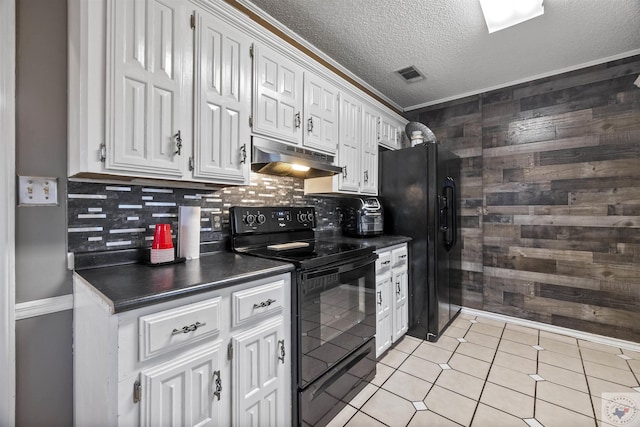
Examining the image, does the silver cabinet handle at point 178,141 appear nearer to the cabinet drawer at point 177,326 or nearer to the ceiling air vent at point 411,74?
the cabinet drawer at point 177,326

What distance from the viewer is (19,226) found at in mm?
1198

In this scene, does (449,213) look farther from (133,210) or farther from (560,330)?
(133,210)

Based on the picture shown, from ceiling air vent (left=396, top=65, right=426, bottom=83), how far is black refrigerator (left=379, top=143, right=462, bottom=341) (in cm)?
71

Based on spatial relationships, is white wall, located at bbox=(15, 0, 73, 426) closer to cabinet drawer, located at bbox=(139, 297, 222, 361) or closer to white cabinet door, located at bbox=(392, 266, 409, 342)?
cabinet drawer, located at bbox=(139, 297, 222, 361)

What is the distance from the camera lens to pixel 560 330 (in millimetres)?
2803

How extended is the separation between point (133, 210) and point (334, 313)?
1250 millimetres

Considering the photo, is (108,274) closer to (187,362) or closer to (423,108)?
(187,362)

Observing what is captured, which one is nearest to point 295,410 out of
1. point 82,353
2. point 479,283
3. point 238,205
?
point 82,353

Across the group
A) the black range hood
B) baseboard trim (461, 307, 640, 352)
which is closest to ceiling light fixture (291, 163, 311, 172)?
the black range hood

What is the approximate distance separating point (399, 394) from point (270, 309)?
3.85ft

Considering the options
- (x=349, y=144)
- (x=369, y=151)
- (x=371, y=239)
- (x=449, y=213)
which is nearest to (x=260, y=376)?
(x=371, y=239)

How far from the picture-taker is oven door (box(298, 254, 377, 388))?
152cm

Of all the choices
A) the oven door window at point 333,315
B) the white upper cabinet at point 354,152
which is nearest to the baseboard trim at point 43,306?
the oven door window at point 333,315

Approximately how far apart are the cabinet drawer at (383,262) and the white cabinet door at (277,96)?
1091 millimetres
